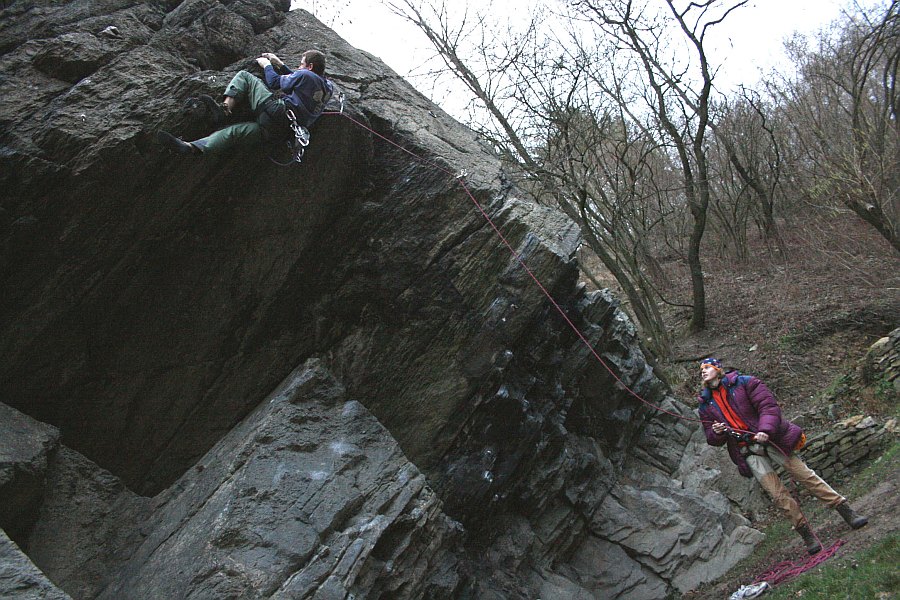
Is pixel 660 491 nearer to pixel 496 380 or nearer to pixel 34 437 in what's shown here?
pixel 496 380

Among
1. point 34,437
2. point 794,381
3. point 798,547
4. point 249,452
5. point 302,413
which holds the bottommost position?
point 34,437

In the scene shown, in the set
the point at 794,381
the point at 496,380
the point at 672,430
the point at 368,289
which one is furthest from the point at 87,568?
the point at 794,381

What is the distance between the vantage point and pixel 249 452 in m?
6.34

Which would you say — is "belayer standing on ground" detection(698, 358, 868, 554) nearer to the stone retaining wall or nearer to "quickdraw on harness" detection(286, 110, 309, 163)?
the stone retaining wall

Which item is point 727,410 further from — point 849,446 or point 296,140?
point 296,140

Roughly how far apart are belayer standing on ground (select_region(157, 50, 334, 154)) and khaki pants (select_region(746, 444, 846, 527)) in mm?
6386

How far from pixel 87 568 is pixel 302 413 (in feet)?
8.63

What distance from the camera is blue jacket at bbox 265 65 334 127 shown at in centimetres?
642

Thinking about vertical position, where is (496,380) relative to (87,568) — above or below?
above

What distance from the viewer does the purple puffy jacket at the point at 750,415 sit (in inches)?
270

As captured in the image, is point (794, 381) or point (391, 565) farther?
point (794, 381)

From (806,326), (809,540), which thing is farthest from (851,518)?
(806,326)

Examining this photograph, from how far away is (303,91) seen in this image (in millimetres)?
6449

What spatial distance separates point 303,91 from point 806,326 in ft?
43.2
